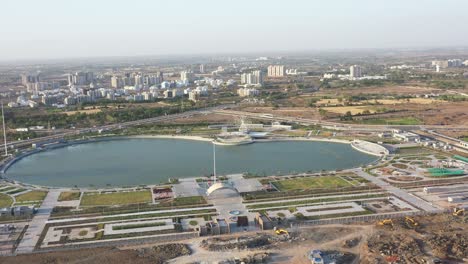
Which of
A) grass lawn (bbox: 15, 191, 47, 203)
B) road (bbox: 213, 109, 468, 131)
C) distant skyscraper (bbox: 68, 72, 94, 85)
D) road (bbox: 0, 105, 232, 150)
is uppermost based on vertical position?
distant skyscraper (bbox: 68, 72, 94, 85)

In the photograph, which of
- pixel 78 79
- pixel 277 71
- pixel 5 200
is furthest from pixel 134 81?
pixel 5 200

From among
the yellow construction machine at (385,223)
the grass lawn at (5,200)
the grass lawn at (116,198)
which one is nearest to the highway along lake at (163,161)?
the grass lawn at (116,198)

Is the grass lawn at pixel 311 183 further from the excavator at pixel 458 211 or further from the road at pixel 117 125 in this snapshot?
the road at pixel 117 125

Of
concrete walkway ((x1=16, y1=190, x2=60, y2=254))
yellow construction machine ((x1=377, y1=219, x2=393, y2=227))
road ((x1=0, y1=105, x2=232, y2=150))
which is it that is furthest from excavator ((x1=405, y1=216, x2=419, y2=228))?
road ((x1=0, y1=105, x2=232, y2=150))

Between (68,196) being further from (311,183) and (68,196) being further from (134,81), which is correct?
(134,81)

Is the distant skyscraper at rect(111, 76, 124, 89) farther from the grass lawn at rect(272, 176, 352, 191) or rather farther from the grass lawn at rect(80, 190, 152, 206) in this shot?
the grass lawn at rect(272, 176, 352, 191)
